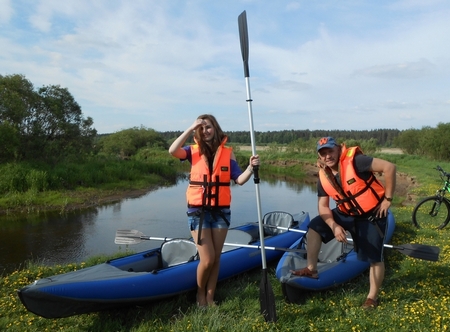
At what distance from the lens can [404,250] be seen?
338cm

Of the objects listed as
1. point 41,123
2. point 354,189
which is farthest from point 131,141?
point 354,189

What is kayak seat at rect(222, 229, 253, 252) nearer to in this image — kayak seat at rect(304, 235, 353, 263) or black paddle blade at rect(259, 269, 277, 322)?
kayak seat at rect(304, 235, 353, 263)

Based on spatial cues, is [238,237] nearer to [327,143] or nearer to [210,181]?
[210,181]

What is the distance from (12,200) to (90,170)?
390cm

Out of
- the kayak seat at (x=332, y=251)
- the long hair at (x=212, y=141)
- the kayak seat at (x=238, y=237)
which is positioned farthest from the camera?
the kayak seat at (x=238, y=237)

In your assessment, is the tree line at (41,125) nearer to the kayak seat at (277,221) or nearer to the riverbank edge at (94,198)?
the riverbank edge at (94,198)

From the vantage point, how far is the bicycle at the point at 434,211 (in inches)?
218

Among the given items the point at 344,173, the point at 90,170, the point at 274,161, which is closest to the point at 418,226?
the point at 344,173

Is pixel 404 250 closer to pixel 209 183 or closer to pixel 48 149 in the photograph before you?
pixel 209 183

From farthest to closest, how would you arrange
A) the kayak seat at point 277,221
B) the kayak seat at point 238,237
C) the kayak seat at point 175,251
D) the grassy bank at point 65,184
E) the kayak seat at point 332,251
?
the grassy bank at point 65,184 → the kayak seat at point 277,221 → the kayak seat at point 238,237 → the kayak seat at point 332,251 → the kayak seat at point 175,251

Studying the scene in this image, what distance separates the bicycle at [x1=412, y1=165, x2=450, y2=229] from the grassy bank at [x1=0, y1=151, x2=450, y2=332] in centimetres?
182

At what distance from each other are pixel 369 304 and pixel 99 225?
6.88 metres

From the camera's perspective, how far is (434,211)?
5.70 m

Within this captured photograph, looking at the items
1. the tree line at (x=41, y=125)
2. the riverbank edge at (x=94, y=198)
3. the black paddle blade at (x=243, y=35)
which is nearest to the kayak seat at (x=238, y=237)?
the black paddle blade at (x=243, y=35)
